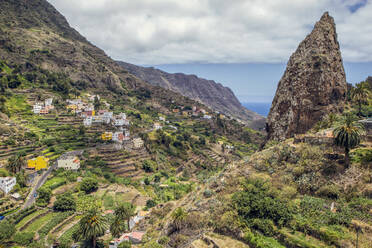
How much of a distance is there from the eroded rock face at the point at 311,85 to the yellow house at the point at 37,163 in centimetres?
4716

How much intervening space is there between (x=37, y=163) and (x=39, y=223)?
17.6m

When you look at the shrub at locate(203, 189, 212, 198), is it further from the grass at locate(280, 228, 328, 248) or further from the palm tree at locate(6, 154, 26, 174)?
the palm tree at locate(6, 154, 26, 174)

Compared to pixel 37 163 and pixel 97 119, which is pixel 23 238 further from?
pixel 97 119

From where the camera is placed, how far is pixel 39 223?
3734 centimetres

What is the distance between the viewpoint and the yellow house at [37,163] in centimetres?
5075

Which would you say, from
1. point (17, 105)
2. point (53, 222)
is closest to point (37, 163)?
point (53, 222)

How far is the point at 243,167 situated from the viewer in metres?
29.9

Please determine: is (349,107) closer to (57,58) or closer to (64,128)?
(64,128)

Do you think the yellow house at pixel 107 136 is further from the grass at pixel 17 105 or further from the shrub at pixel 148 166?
the grass at pixel 17 105

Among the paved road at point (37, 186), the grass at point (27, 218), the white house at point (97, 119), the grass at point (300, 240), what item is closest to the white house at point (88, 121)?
the white house at point (97, 119)

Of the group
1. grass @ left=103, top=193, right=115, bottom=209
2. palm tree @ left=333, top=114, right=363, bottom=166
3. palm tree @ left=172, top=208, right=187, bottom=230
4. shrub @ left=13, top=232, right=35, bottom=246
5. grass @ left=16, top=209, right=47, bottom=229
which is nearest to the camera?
palm tree @ left=333, top=114, right=363, bottom=166

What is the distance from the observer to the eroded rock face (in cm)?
4497

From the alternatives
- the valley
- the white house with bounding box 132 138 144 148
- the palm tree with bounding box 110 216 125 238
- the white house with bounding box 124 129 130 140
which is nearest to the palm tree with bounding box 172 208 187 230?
the valley

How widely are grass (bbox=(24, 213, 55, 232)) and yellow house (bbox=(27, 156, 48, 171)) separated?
15.0m
